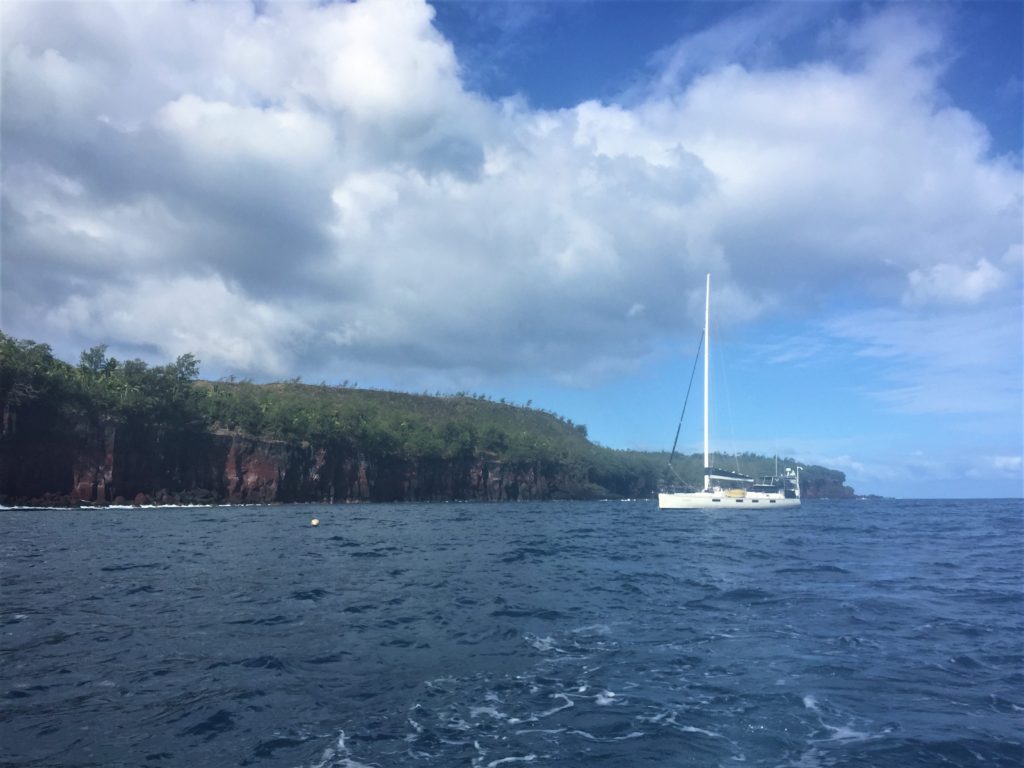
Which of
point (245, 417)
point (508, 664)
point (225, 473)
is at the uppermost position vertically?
point (245, 417)

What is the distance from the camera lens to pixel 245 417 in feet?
377

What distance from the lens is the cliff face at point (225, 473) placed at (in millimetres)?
87375

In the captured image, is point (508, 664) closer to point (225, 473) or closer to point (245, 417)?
point (225, 473)

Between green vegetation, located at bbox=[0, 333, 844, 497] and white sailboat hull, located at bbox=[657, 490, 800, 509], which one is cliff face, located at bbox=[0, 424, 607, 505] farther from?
white sailboat hull, located at bbox=[657, 490, 800, 509]

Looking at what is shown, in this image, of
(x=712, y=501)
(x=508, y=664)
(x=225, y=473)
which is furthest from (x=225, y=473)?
(x=508, y=664)

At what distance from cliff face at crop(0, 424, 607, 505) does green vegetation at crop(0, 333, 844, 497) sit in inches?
73.7

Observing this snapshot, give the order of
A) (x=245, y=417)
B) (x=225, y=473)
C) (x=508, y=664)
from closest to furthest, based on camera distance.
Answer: (x=508, y=664) → (x=225, y=473) → (x=245, y=417)

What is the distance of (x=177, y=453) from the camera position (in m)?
103

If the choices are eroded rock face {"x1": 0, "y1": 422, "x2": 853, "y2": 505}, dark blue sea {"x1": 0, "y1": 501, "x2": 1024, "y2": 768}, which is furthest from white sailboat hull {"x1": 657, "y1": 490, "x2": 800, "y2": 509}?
eroded rock face {"x1": 0, "y1": 422, "x2": 853, "y2": 505}

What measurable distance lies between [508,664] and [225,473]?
104580 mm

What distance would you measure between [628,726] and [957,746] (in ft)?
14.7

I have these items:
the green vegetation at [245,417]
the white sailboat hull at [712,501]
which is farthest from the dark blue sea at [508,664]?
the green vegetation at [245,417]

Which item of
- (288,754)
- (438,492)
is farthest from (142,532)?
(438,492)

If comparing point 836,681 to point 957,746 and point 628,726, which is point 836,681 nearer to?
point 957,746
